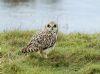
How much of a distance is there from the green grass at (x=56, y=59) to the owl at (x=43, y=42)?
259mm

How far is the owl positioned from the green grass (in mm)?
259

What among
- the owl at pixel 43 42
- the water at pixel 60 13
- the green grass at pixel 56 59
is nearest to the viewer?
the green grass at pixel 56 59

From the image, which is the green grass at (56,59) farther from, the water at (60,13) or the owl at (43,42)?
the water at (60,13)

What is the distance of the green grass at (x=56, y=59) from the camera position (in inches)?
290

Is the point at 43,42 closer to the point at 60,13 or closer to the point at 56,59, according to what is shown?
the point at 56,59

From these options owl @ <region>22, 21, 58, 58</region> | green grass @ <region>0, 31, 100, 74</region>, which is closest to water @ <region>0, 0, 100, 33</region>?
green grass @ <region>0, 31, 100, 74</region>

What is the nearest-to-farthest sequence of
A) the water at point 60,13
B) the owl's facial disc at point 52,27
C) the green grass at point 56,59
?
the green grass at point 56,59, the owl's facial disc at point 52,27, the water at point 60,13

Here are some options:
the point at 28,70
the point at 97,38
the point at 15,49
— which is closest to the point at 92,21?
the point at 97,38

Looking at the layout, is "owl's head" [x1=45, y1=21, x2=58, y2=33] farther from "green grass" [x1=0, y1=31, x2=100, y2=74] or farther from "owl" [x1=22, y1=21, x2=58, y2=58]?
"green grass" [x1=0, y1=31, x2=100, y2=74]

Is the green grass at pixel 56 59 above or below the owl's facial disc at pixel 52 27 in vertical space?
below

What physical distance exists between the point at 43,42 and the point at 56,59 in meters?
0.55

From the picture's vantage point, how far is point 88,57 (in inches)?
331

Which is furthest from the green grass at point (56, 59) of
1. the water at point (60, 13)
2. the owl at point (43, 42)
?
the water at point (60, 13)

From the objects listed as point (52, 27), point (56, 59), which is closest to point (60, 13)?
point (52, 27)
